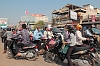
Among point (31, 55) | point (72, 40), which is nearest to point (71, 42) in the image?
point (72, 40)

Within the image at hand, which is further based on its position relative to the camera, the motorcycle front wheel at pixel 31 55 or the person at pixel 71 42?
the motorcycle front wheel at pixel 31 55

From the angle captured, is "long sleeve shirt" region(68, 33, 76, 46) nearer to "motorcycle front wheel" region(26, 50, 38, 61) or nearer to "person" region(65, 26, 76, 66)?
"person" region(65, 26, 76, 66)

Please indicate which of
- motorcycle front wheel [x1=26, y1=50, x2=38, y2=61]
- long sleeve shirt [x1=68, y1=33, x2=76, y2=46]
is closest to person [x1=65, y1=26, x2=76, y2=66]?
long sleeve shirt [x1=68, y1=33, x2=76, y2=46]

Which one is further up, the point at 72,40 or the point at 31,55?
the point at 72,40

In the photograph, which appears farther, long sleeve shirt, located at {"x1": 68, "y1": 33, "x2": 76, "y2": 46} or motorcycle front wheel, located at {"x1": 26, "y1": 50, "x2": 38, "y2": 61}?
motorcycle front wheel, located at {"x1": 26, "y1": 50, "x2": 38, "y2": 61}

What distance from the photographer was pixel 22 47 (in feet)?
23.1

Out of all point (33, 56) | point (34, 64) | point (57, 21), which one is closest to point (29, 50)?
point (33, 56)

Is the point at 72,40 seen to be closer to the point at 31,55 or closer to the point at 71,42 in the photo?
the point at 71,42

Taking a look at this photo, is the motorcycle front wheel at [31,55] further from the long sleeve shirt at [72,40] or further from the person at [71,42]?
the long sleeve shirt at [72,40]

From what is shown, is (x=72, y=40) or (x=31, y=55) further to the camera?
(x=31, y=55)

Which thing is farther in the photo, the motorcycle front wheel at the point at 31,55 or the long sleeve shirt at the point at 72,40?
the motorcycle front wheel at the point at 31,55

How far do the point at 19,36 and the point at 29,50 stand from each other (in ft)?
2.83

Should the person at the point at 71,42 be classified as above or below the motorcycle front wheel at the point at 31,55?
above

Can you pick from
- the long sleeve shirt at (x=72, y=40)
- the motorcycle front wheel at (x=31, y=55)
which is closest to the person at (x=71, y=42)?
the long sleeve shirt at (x=72, y=40)
